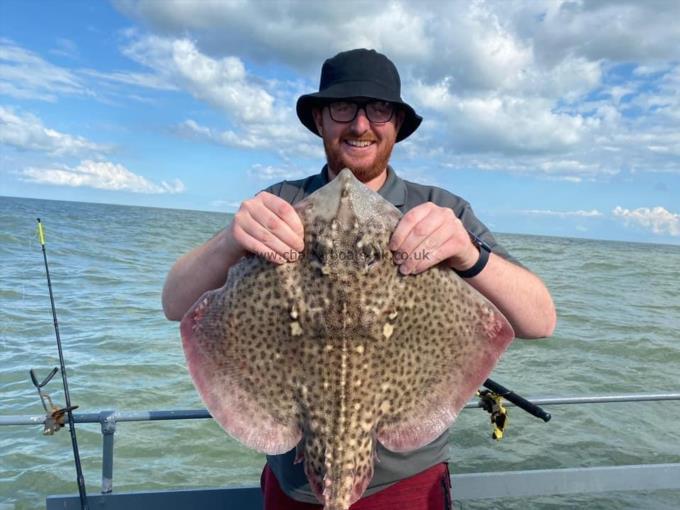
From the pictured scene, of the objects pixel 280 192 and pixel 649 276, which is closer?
pixel 280 192

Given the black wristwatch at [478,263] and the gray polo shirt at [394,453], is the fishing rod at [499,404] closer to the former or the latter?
the gray polo shirt at [394,453]

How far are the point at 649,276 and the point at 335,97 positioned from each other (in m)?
32.3

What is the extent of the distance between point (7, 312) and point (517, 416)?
43.5ft

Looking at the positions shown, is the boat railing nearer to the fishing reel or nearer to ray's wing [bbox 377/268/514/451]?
the fishing reel

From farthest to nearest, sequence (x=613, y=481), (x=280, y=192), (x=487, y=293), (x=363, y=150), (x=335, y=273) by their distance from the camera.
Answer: (x=613, y=481)
(x=280, y=192)
(x=363, y=150)
(x=487, y=293)
(x=335, y=273)

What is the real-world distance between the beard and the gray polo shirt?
0.10m

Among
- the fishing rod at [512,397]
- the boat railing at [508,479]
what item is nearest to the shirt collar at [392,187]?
the fishing rod at [512,397]

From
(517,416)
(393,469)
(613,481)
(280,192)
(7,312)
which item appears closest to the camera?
(393,469)

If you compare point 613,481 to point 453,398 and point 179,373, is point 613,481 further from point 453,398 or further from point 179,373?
point 179,373

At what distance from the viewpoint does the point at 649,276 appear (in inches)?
1176

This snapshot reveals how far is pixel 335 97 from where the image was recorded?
8.79ft

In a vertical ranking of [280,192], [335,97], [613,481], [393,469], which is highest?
[335,97]

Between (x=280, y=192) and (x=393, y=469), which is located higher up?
(x=280, y=192)

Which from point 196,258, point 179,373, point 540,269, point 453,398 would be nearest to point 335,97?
point 196,258
